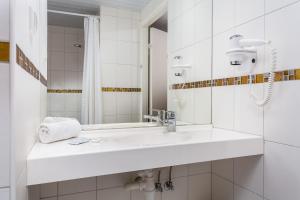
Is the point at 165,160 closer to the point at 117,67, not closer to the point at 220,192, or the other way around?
Answer: the point at 117,67

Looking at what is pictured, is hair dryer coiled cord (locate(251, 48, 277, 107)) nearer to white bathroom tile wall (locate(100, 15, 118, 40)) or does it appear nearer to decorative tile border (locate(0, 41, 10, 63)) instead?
white bathroom tile wall (locate(100, 15, 118, 40))

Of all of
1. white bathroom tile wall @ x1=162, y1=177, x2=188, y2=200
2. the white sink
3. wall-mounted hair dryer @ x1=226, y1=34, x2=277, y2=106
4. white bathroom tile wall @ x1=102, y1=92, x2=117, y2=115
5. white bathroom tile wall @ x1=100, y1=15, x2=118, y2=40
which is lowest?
white bathroom tile wall @ x1=162, y1=177, x2=188, y2=200

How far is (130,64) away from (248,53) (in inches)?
29.2

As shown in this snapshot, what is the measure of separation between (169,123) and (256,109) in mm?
550

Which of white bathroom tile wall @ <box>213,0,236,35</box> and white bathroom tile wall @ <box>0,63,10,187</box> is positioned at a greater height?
white bathroom tile wall @ <box>213,0,236,35</box>

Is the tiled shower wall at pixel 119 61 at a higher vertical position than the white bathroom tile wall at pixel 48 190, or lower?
higher

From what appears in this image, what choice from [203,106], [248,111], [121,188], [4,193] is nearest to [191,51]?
[203,106]

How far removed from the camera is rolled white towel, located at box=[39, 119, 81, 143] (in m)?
0.96

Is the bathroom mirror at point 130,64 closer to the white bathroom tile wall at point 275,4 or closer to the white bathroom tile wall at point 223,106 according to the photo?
the white bathroom tile wall at point 223,106

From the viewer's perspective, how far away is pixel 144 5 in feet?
4.80

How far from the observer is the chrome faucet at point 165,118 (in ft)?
4.74

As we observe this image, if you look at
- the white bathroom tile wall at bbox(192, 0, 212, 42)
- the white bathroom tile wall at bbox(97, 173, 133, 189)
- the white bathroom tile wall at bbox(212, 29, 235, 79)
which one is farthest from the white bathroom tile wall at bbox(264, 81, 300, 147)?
the white bathroom tile wall at bbox(97, 173, 133, 189)

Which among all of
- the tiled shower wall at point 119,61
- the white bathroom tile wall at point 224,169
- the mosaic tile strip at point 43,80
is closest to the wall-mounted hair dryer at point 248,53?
the white bathroom tile wall at point 224,169

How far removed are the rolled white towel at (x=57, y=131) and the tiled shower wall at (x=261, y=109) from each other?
1031mm
